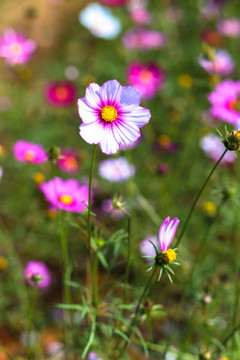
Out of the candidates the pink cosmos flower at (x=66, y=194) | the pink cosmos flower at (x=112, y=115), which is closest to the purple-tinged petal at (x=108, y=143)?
the pink cosmos flower at (x=112, y=115)

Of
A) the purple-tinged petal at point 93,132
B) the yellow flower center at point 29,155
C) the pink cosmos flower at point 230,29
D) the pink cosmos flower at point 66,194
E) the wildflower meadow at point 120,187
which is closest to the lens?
the purple-tinged petal at point 93,132

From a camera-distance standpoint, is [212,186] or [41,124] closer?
[212,186]

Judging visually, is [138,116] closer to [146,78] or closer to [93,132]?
[93,132]

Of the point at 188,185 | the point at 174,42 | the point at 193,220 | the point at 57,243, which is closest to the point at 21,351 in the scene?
the point at 57,243

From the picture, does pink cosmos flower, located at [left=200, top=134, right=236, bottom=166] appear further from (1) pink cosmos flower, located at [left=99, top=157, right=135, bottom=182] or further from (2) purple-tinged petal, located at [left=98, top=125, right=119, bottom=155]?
(2) purple-tinged petal, located at [left=98, top=125, right=119, bottom=155]

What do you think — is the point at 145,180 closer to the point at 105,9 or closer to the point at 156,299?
the point at 156,299

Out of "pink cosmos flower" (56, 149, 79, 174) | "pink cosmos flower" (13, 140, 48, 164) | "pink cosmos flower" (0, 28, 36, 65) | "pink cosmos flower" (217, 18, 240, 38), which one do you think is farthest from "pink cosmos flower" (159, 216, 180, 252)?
"pink cosmos flower" (217, 18, 240, 38)

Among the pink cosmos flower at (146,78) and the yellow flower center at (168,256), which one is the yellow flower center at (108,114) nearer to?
the yellow flower center at (168,256)
